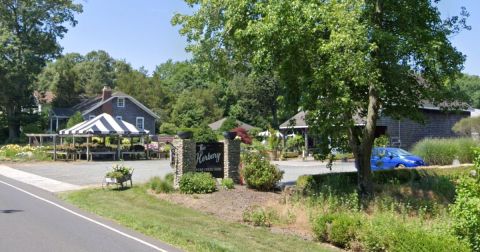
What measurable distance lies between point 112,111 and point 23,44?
12.2 meters

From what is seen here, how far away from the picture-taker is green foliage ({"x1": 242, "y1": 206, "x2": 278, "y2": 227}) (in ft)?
45.8

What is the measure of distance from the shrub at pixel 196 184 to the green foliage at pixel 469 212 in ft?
35.4

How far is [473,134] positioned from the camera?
1470 inches

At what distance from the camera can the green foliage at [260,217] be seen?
14.0 metres

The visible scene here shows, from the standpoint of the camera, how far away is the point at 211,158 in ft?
68.1

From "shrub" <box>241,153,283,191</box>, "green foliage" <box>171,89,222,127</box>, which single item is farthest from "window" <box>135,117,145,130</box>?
"shrub" <box>241,153,283,191</box>

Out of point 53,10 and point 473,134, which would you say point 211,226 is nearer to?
point 473,134

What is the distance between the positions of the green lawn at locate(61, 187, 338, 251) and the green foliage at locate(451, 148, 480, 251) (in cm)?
319

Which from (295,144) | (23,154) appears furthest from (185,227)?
(295,144)

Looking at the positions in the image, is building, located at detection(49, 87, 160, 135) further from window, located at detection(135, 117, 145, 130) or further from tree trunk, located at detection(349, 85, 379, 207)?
tree trunk, located at detection(349, 85, 379, 207)

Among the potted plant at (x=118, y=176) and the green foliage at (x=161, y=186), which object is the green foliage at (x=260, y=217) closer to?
the green foliage at (x=161, y=186)

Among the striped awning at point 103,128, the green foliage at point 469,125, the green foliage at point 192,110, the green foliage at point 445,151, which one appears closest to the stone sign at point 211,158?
the green foliage at point 445,151

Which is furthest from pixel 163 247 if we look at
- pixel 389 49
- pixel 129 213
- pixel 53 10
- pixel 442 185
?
pixel 53 10

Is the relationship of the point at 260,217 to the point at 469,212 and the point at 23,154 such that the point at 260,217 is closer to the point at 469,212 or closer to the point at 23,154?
the point at 469,212
